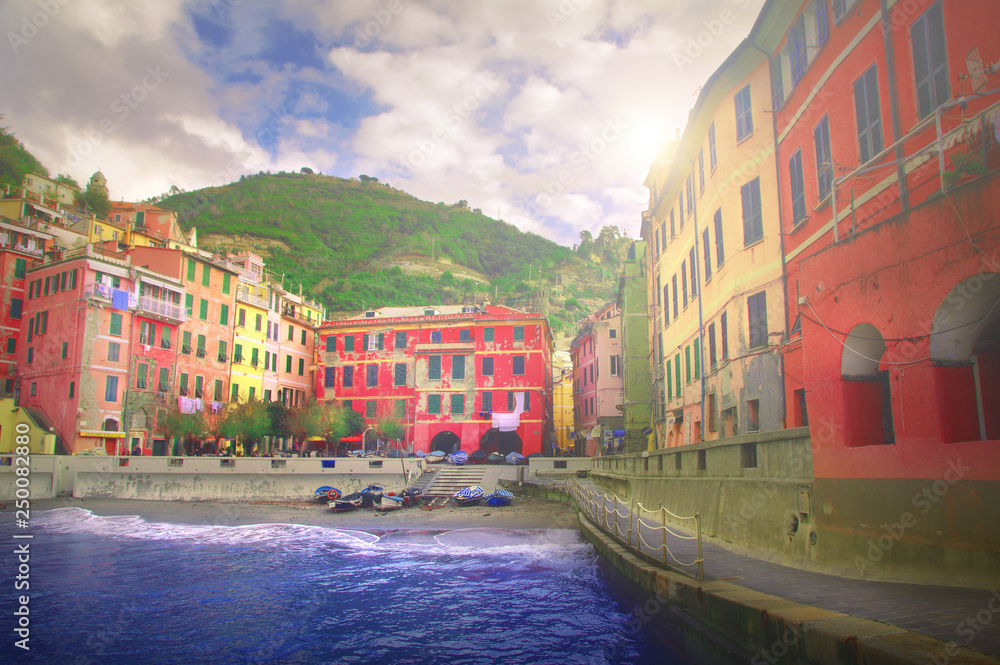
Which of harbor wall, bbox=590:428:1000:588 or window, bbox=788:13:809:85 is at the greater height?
window, bbox=788:13:809:85

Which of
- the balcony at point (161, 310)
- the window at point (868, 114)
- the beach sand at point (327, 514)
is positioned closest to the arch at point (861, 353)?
the window at point (868, 114)

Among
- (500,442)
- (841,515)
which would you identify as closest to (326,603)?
(841,515)

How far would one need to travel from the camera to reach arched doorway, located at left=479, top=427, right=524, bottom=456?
48.7 meters

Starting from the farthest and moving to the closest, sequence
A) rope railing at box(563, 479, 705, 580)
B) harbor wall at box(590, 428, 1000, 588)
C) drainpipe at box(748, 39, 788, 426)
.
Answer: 1. drainpipe at box(748, 39, 788, 426)
2. rope railing at box(563, 479, 705, 580)
3. harbor wall at box(590, 428, 1000, 588)

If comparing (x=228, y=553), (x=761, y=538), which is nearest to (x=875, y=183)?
(x=761, y=538)

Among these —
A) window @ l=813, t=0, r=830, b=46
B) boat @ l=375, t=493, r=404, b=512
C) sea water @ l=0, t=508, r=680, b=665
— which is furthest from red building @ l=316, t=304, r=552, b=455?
window @ l=813, t=0, r=830, b=46

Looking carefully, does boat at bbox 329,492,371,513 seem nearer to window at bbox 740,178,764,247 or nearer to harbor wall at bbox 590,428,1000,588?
harbor wall at bbox 590,428,1000,588

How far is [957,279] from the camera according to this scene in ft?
24.2

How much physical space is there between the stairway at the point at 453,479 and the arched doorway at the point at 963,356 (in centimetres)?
2988

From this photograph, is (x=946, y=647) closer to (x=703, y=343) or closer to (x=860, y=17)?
(x=860, y=17)

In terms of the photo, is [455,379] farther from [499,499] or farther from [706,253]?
[706,253]

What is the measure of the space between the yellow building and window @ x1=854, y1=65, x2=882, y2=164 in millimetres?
4314

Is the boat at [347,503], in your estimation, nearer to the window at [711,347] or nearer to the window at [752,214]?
the window at [711,347]

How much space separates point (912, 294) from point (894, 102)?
13.4ft
